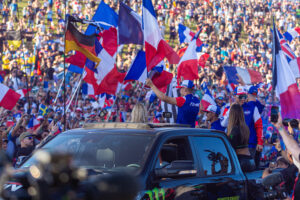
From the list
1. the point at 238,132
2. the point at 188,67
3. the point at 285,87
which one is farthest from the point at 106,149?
the point at 188,67

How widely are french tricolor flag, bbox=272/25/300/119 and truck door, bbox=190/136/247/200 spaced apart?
265 cm

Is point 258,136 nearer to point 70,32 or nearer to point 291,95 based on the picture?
point 291,95

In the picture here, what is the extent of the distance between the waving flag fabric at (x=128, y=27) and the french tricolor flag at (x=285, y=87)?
4.15m

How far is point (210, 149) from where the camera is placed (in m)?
5.04

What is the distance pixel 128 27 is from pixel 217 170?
7606 mm

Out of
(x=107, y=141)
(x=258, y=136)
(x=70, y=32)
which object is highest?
(x=70, y=32)

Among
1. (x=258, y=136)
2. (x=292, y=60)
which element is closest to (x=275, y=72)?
(x=258, y=136)

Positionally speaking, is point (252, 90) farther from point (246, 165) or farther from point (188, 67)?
point (188, 67)

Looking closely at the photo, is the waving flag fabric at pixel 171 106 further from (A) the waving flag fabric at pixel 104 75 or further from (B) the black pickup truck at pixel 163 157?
(B) the black pickup truck at pixel 163 157

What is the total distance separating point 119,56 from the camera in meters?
21.8

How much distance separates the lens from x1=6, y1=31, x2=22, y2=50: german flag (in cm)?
1667

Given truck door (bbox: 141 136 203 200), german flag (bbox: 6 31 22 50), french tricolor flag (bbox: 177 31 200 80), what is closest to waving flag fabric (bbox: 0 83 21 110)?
french tricolor flag (bbox: 177 31 200 80)

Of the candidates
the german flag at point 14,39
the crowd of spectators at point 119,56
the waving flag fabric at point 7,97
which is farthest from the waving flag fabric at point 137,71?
the german flag at point 14,39

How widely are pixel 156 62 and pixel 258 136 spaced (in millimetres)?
3507
